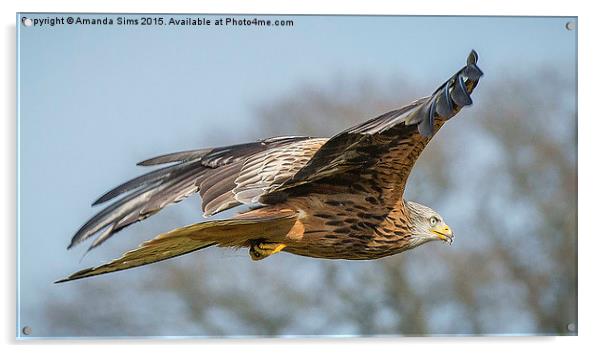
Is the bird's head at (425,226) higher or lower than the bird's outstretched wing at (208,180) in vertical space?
lower

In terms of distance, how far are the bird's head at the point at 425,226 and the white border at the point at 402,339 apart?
45cm

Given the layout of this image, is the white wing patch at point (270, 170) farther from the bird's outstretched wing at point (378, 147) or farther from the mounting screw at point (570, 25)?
the mounting screw at point (570, 25)

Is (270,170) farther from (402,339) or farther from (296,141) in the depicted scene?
(402,339)

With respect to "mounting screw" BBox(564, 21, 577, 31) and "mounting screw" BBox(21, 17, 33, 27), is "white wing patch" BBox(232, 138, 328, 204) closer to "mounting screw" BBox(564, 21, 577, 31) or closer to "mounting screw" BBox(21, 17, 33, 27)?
"mounting screw" BBox(21, 17, 33, 27)

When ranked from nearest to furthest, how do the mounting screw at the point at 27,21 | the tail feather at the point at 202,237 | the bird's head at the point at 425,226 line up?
the tail feather at the point at 202,237
the bird's head at the point at 425,226
the mounting screw at the point at 27,21

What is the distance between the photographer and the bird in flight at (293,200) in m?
3.46

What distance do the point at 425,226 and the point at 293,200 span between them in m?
0.46

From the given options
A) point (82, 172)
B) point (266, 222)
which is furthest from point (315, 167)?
point (82, 172)

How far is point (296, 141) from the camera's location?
3.78 meters

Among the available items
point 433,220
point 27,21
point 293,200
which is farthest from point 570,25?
point 27,21

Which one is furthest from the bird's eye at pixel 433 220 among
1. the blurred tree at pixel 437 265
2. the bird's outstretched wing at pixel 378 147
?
the blurred tree at pixel 437 265

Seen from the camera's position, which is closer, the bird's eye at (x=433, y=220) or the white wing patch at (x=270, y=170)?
the white wing patch at (x=270, y=170)
